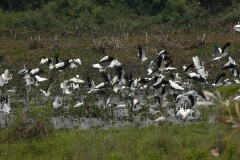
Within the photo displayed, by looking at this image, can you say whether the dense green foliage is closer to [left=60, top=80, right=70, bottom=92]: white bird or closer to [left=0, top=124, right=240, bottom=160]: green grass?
[left=60, top=80, right=70, bottom=92]: white bird

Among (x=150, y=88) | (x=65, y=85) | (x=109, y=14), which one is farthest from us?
→ (x=109, y=14)

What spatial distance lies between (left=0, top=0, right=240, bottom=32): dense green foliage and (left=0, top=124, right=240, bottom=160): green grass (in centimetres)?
1522

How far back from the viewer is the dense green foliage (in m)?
23.0

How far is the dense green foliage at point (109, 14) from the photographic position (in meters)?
23.0

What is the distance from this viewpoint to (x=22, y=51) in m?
17.5

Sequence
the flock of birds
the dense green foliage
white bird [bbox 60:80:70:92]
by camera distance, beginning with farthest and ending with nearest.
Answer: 1. the dense green foliage
2. white bird [bbox 60:80:70:92]
3. the flock of birds

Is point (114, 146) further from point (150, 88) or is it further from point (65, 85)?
point (150, 88)

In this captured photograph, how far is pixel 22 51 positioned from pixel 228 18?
33.6ft

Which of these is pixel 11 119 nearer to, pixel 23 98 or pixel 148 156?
pixel 148 156

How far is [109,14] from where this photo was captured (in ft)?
81.3

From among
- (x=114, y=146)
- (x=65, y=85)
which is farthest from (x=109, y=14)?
(x=114, y=146)

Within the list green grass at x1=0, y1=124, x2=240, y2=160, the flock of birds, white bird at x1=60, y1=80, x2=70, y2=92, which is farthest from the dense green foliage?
green grass at x1=0, y1=124, x2=240, y2=160

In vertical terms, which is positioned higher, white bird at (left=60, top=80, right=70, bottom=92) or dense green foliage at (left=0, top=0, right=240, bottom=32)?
dense green foliage at (left=0, top=0, right=240, bottom=32)

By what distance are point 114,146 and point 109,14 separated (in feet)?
61.6
